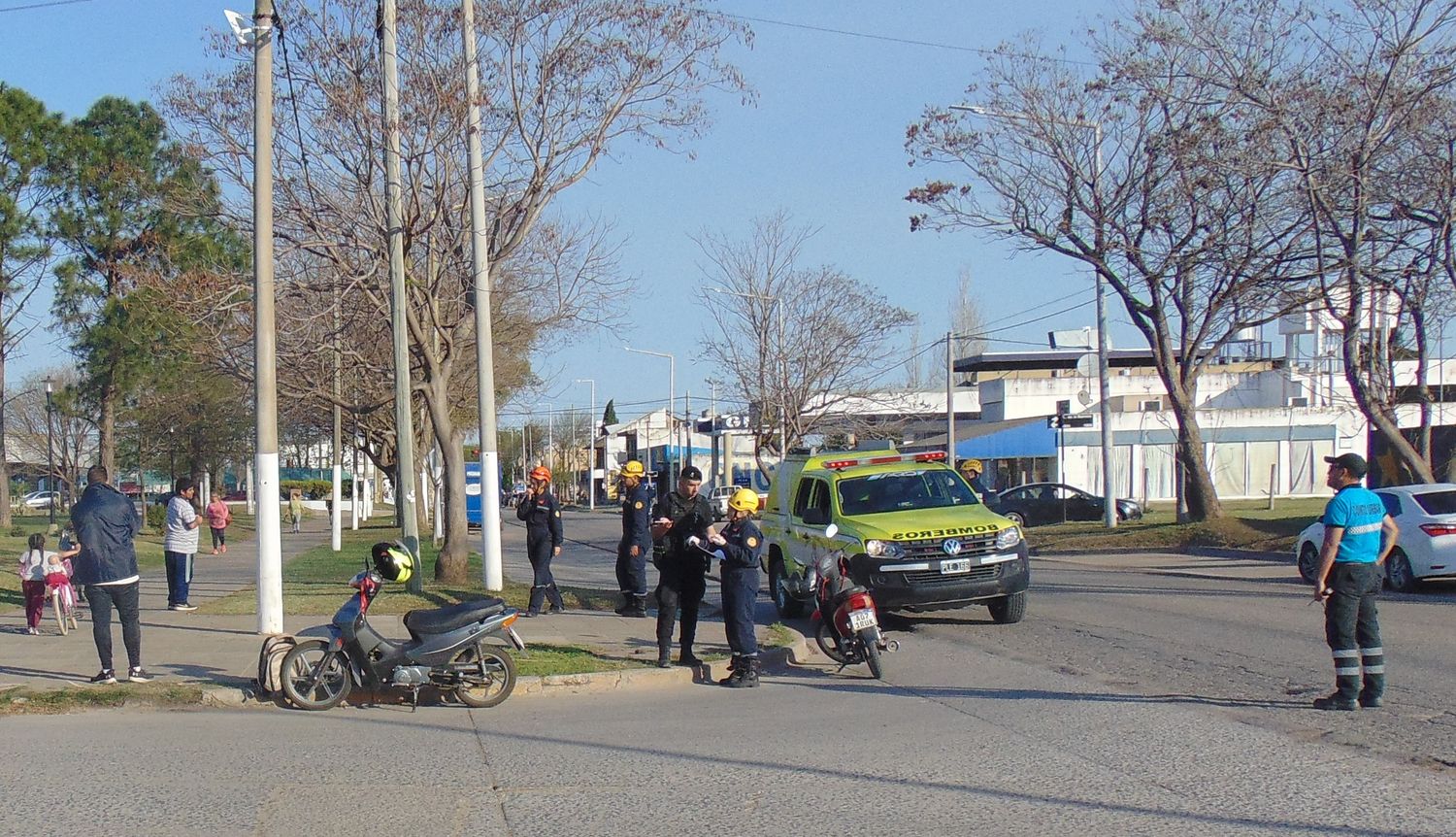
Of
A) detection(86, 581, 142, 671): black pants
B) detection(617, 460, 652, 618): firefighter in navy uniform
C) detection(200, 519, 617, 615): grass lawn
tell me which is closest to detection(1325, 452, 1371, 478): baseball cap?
detection(617, 460, 652, 618): firefighter in navy uniform

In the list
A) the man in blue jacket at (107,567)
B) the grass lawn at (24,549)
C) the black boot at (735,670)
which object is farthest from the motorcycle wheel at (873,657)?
the grass lawn at (24,549)

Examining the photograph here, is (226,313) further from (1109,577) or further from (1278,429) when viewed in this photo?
(1278,429)

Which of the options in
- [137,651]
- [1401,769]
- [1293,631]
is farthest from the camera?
[1293,631]

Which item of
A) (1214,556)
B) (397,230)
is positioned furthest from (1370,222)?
(397,230)

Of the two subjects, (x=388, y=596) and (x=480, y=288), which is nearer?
(x=388, y=596)

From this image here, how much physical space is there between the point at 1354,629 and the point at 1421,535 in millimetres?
9777

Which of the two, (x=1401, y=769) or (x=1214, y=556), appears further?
Result: (x=1214, y=556)

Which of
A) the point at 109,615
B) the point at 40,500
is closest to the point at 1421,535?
the point at 109,615

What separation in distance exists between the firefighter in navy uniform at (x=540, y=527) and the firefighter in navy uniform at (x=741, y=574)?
4865mm

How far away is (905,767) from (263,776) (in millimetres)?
3613

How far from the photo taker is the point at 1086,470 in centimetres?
5091

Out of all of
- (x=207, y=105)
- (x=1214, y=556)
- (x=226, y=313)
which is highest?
(x=207, y=105)

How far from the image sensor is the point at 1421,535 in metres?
17.7

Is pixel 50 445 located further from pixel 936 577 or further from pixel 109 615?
pixel 936 577
